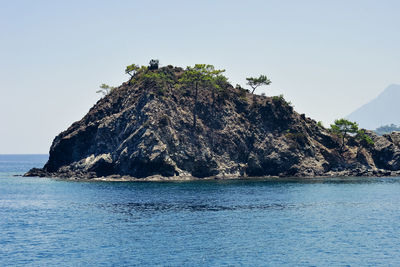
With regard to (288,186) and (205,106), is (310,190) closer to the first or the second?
(288,186)

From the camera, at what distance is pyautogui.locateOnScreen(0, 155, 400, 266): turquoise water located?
51938 millimetres

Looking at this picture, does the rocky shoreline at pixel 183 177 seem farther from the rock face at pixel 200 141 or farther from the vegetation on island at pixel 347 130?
the vegetation on island at pixel 347 130

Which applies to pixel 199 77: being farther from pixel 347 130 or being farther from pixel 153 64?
pixel 347 130

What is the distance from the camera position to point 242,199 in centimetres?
9925

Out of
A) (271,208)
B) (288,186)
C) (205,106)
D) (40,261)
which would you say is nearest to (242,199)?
(271,208)

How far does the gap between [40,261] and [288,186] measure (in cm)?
8601

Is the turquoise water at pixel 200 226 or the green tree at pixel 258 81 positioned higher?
the green tree at pixel 258 81

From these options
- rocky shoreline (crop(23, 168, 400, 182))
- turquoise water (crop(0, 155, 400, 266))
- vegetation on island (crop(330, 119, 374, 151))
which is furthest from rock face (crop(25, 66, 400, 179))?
turquoise water (crop(0, 155, 400, 266))

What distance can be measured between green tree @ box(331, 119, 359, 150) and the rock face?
3.02 meters

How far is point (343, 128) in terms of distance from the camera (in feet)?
557

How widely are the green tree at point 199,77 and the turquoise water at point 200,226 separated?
5550 centimetres

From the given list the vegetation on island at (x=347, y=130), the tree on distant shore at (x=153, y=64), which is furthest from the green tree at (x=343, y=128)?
→ the tree on distant shore at (x=153, y=64)

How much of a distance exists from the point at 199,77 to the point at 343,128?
193ft

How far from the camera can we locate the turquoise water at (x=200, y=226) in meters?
51.9
